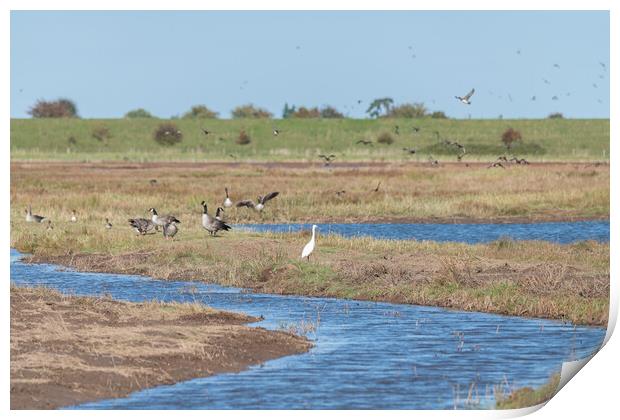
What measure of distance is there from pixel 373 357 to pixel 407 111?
102 meters

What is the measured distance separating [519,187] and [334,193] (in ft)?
25.7

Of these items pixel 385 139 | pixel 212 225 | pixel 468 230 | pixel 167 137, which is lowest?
pixel 468 230

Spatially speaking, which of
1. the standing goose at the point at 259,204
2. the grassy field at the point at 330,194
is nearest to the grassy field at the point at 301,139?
the grassy field at the point at 330,194

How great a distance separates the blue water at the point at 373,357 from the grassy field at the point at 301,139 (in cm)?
5642

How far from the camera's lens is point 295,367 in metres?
16.0

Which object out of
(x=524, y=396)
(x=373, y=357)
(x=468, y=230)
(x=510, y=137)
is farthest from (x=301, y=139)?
(x=524, y=396)

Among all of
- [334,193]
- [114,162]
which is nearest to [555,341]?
[334,193]

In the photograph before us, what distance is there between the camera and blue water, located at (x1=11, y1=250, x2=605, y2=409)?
14.3 meters

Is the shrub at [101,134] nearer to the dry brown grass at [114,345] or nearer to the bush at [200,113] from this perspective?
the bush at [200,113]

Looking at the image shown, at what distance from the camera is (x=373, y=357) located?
16.9m

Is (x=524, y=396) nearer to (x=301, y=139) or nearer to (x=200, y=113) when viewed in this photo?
(x=301, y=139)

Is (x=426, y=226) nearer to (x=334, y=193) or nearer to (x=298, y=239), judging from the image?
(x=334, y=193)

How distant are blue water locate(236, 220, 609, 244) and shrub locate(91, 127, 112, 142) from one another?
62771 millimetres

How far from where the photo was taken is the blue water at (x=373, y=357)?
14281mm
